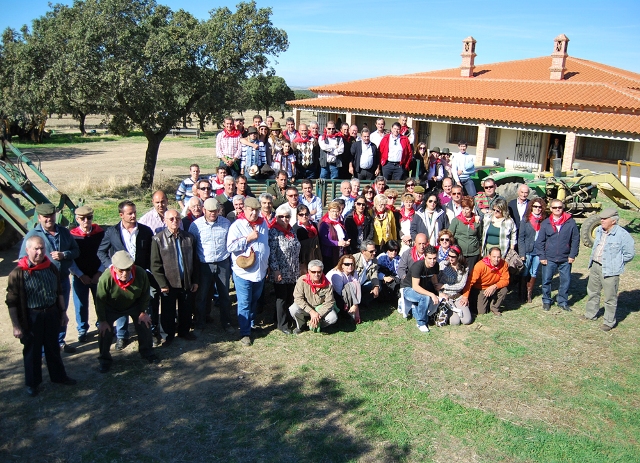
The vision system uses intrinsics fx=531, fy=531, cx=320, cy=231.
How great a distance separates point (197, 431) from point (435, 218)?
4533mm

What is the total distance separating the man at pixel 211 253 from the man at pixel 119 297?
87 cm

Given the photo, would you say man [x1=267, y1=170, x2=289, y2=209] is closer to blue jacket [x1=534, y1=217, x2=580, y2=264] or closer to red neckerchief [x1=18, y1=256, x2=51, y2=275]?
red neckerchief [x1=18, y1=256, x2=51, y2=275]

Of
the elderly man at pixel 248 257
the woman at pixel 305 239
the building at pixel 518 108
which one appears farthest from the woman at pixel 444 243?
the building at pixel 518 108

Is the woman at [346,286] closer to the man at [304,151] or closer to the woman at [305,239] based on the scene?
the woman at [305,239]

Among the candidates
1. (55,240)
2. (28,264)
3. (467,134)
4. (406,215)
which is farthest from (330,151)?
(467,134)

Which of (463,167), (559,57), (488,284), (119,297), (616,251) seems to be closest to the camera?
(119,297)

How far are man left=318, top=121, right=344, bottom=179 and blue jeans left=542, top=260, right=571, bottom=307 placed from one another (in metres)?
4.06

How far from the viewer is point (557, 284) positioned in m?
8.74

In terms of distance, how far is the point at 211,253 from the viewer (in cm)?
618

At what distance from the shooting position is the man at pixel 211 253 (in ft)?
20.1

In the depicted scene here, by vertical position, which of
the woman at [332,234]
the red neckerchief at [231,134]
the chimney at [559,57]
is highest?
the chimney at [559,57]

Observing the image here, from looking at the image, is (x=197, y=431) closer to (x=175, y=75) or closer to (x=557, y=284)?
(x=557, y=284)

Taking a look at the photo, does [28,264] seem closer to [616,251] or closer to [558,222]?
[558,222]

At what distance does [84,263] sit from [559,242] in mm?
6220
